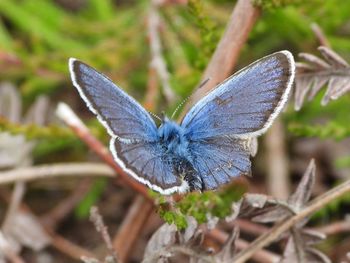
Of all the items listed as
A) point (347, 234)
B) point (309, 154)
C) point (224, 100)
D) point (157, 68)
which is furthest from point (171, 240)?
point (309, 154)

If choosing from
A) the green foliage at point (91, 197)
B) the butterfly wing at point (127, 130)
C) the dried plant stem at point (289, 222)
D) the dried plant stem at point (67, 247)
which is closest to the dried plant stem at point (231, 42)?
the butterfly wing at point (127, 130)

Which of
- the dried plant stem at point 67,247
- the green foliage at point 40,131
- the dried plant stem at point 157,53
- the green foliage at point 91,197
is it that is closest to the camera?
the green foliage at point 40,131

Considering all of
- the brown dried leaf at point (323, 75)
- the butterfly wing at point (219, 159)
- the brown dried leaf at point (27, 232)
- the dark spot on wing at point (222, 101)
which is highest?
the dark spot on wing at point (222, 101)

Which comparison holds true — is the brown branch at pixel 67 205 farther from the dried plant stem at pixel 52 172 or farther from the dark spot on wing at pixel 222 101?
the dark spot on wing at pixel 222 101

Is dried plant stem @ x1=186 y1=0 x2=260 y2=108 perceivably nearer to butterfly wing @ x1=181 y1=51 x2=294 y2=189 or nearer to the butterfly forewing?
butterfly wing @ x1=181 y1=51 x2=294 y2=189

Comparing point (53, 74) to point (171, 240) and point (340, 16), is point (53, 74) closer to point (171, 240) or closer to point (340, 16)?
point (340, 16)

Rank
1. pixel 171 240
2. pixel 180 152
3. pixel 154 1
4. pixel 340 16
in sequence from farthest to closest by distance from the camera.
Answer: pixel 154 1 → pixel 340 16 → pixel 180 152 → pixel 171 240
